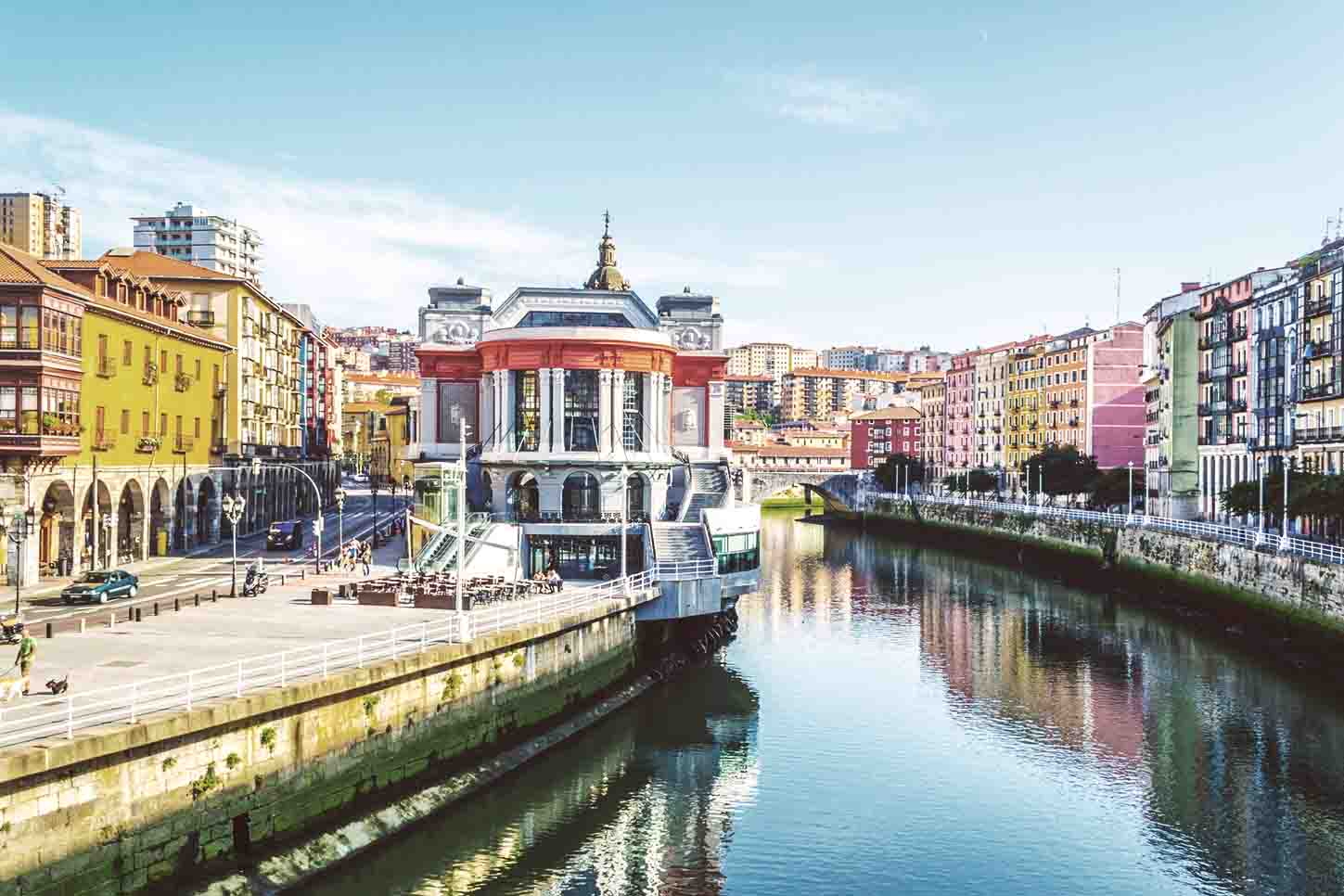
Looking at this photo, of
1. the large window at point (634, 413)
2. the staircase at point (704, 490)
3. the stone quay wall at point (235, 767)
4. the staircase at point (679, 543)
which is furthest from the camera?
the large window at point (634, 413)

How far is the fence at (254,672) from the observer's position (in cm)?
2477

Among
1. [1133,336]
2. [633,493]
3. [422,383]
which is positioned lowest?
[633,493]

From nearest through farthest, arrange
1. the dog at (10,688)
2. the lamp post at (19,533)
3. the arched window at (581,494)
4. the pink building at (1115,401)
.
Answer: the dog at (10,688) < the lamp post at (19,533) < the arched window at (581,494) < the pink building at (1115,401)

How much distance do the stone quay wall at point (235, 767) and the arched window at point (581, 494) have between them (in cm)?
3043

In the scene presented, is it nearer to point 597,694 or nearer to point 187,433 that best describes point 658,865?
point 597,694

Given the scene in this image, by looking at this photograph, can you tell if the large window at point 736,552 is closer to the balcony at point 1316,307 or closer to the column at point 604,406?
the column at point 604,406

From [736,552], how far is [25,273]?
34.2 m

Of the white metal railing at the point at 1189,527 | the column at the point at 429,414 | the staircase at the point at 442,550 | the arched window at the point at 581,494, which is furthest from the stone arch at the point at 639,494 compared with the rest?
the white metal railing at the point at 1189,527

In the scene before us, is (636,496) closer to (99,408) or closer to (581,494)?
(581,494)

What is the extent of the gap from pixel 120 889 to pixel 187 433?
5723 cm

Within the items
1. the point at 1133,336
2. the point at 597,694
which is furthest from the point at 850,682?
the point at 1133,336

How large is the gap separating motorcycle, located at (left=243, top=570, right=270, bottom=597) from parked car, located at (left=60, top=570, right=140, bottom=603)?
455 cm

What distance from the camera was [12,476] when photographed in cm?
5400

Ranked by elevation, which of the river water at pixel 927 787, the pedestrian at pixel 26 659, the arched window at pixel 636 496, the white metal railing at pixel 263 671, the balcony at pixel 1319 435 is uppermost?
the balcony at pixel 1319 435
